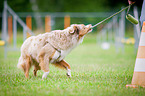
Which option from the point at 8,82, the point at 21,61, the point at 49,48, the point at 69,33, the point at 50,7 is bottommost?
the point at 8,82

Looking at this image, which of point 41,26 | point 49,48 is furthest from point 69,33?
point 41,26

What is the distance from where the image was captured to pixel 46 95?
394 cm

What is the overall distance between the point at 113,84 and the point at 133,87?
1.82 ft

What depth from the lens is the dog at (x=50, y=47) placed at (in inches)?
218

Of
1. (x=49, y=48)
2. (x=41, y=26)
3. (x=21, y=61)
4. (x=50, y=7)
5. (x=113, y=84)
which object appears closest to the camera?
(x=113, y=84)

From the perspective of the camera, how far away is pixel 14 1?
98.0ft

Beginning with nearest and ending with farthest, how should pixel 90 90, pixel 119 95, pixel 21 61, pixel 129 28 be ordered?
pixel 119 95, pixel 90 90, pixel 21 61, pixel 129 28

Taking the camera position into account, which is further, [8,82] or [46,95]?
[8,82]

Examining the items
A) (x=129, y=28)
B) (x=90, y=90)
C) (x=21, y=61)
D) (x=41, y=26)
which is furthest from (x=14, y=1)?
(x=90, y=90)

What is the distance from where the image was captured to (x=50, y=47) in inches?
218

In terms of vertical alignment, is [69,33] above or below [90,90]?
above

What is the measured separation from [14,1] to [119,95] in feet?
92.8

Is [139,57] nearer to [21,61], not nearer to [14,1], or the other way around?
[21,61]

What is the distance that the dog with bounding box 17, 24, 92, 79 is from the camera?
5.53m
